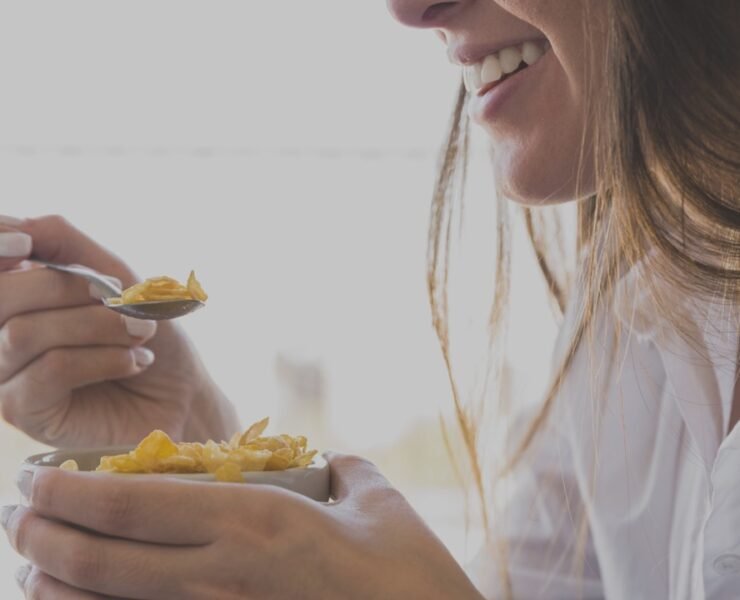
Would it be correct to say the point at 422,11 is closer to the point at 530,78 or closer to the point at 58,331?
the point at 530,78

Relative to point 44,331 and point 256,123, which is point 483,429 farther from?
point 256,123

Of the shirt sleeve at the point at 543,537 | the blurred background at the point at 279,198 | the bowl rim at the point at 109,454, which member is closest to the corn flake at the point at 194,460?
the bowl rim at the point at 109,454

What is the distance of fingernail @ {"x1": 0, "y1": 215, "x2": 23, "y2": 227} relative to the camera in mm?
973

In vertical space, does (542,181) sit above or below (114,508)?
above

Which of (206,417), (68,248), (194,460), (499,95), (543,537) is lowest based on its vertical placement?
(543,537)

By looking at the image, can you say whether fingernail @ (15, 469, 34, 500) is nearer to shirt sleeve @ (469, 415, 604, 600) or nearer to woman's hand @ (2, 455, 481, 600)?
woman's hand @ (2, 455, 481, 600)

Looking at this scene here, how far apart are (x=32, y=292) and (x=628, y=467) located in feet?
2.27

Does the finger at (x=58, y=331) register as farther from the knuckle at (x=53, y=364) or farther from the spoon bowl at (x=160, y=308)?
the spoon bowl at (x=160, y=308)

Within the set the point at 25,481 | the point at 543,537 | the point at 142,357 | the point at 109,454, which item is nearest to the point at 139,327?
the point at 142,357

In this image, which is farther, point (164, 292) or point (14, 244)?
point (14, 244)

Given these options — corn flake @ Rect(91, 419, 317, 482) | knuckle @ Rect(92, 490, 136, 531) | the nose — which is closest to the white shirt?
the nose

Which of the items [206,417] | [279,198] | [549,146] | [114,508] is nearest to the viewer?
[114,508]

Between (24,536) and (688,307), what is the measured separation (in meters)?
0.70

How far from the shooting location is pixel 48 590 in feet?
1.88
